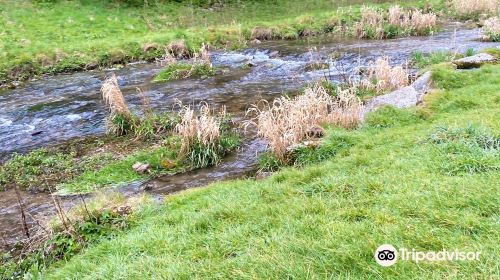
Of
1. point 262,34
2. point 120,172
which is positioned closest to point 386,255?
point 120,172

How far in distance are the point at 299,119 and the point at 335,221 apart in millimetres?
4909

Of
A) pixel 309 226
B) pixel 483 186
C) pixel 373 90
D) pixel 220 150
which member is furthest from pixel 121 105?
pixel 483 186

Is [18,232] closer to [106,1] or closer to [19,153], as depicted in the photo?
[19,153]

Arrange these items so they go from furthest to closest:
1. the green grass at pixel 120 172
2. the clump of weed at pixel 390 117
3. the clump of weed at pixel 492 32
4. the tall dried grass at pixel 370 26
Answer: the tall dried grass at pixel 370 26
the clump of weed at pixel 492 32
the clump of weed at pixel 390 117
the green grass at pixel 120 172

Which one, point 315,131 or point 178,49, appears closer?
point 315,131

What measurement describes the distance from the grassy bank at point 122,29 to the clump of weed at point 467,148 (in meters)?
17.2

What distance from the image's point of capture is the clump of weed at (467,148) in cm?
604

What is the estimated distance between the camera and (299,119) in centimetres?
992

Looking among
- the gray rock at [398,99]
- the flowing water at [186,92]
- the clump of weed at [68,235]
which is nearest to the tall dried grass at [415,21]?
the flowing water at [186,92]

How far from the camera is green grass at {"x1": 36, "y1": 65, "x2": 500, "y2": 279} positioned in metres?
4.36

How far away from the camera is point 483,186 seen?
523 cm

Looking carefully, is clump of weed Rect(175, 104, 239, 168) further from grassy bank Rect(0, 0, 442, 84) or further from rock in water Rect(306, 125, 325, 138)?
grassy bank Rect(0, 0, 442, 84)

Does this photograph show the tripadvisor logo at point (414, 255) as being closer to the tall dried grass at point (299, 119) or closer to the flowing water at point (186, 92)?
the tall dried grass at point (299, 119)

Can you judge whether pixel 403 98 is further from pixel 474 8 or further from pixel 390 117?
pixel 474 8
